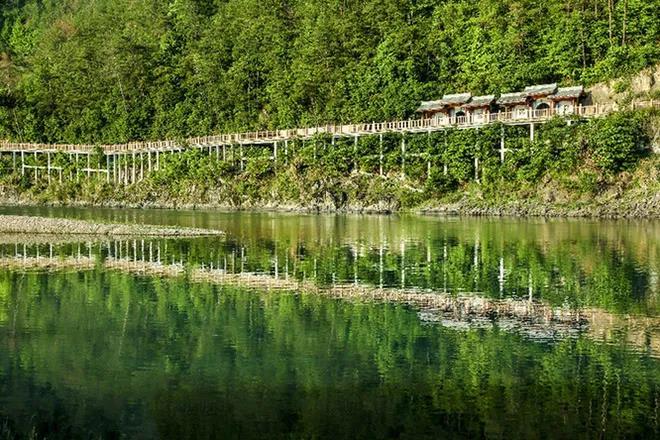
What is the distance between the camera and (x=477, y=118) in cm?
7019

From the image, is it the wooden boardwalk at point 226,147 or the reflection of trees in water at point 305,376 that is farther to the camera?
the wooden boardwalk at point 226,147

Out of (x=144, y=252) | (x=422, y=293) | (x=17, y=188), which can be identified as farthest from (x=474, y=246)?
(x=17, y=188)

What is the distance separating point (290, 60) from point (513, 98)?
122 feet

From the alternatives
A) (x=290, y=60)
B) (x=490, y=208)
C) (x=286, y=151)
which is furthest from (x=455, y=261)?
(x=290, y=60)

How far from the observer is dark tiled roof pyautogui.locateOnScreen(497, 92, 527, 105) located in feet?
226

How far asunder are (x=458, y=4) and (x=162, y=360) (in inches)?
3073

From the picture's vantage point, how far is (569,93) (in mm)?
66625

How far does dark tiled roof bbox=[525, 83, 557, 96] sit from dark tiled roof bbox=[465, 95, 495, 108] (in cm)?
358

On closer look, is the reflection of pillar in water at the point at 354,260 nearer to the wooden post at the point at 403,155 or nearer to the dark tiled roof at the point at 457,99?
the wooden post at the point at 403,155

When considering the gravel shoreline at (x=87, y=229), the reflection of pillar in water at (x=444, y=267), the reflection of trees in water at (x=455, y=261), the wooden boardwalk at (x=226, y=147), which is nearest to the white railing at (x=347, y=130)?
the wooden boardwalk at (x=226, y=147)

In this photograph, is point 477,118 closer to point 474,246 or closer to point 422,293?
point 474,246

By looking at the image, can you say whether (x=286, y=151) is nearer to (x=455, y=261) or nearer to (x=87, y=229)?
(x=87, y=229)

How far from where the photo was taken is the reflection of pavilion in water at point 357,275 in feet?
70.0

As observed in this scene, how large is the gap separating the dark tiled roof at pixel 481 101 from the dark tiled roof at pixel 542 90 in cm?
358
